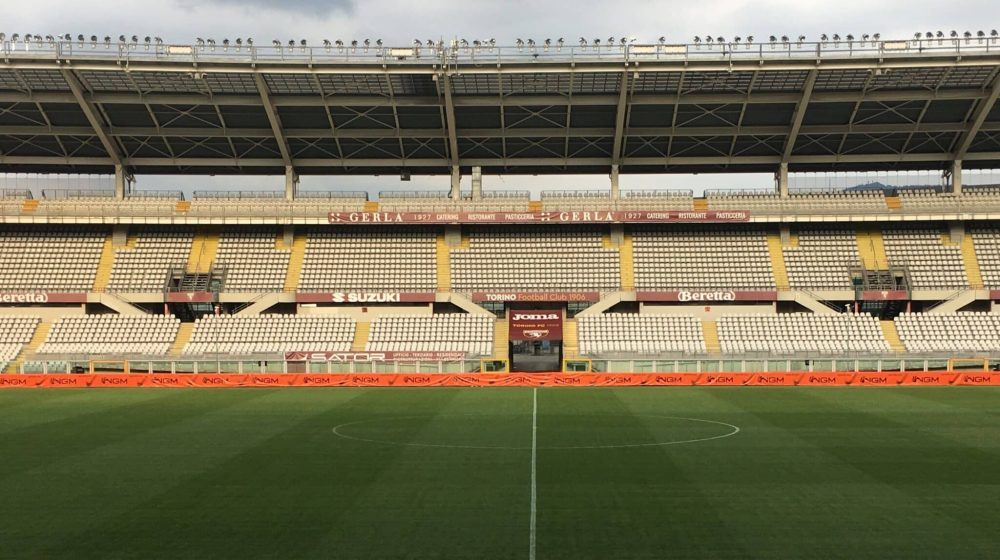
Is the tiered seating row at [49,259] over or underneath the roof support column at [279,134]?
underneath

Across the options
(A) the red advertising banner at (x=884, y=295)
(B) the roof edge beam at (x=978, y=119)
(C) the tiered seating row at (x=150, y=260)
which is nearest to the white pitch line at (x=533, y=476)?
(A) the red advertising banner at (x=884, y=295)

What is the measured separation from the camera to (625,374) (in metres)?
45.6

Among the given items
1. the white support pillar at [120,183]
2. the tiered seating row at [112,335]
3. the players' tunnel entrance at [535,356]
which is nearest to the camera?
the tiered seating row at [112,335]

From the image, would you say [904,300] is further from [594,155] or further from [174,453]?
[174,453]

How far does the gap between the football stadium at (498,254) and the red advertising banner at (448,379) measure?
149 mm

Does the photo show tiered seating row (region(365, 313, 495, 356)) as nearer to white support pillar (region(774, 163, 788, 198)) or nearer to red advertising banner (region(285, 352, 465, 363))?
red advertising banner (region(285, 352, 465, 363))

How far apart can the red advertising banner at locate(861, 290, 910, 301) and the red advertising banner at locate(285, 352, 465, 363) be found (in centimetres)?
2810

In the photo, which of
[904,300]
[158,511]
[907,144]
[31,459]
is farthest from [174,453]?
[907,144]

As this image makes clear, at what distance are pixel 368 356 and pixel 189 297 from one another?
639 inches

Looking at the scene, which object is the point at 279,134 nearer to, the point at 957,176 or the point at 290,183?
the point at 290,183

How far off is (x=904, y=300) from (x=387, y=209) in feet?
122

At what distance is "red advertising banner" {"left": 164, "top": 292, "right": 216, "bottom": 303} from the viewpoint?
186ft

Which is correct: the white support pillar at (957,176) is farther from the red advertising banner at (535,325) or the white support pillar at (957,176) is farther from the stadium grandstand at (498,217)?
the red advertising banner at (535,325)

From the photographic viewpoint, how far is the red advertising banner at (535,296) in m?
56.3
